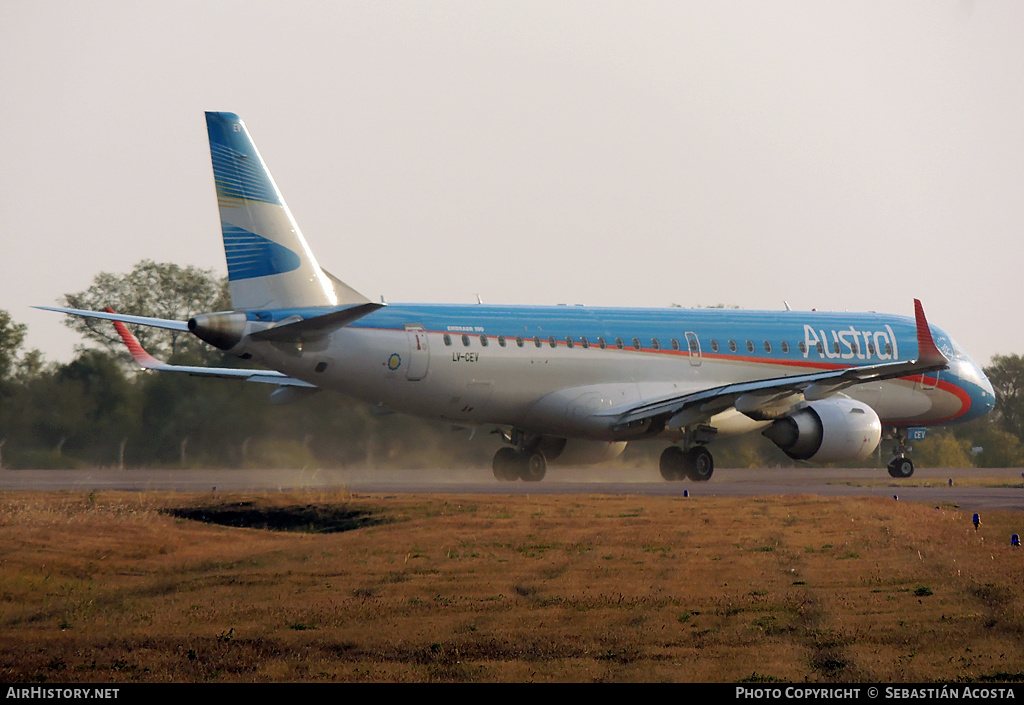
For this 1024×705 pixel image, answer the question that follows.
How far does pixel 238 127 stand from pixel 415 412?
760 cm

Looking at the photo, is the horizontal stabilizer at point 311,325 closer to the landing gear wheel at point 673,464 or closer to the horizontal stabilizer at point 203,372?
the horizontal stabilizer at point 203,372

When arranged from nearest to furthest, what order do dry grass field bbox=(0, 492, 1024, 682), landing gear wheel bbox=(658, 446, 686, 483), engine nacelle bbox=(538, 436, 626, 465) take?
dry grass field bbox=(0, 492, 1024, 682), landing gear wheel bbox=(658, 446, 686, 483), engine nacelle bbox=(538, 436, 626, 465)

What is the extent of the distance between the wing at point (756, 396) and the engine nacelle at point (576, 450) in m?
2.81

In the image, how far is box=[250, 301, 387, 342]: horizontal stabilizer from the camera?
75.0 ft

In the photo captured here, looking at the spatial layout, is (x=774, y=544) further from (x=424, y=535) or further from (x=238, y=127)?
(x=238, y=127)

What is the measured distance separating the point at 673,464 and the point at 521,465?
151 inches

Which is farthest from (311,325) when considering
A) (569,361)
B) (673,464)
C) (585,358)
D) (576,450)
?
(673,464)

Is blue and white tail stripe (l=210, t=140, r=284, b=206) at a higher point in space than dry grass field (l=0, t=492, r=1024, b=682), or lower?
higher

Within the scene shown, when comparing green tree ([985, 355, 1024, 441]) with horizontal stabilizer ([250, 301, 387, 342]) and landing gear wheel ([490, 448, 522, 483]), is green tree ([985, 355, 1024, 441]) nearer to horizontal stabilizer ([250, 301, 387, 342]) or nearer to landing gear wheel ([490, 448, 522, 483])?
landing gear wheel ([490, 448, 522, 483])

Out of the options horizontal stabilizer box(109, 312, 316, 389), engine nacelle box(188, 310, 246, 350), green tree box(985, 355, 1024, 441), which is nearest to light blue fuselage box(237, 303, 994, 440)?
engine nacelle box(188, 310, 246, 350)

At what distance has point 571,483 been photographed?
32.4m

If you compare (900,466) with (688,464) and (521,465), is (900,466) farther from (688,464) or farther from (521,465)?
(521,465)

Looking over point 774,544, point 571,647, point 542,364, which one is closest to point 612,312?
point 542,364

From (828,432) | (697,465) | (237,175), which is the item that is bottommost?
(697,465)
